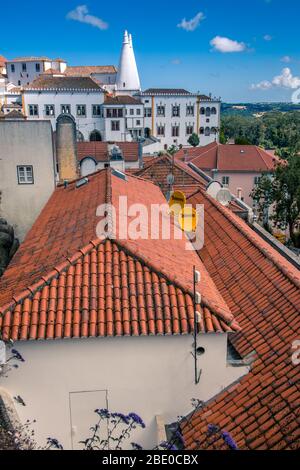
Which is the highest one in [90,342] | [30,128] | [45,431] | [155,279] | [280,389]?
[30,128]

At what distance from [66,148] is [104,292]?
20353mm

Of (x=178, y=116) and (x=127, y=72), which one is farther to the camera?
(x=127, y=72)

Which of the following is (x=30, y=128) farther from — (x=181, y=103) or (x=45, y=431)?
(x=181, y=103)

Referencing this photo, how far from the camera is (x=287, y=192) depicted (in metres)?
30.5

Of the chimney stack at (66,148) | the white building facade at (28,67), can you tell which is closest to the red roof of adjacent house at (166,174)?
the chimney stack at (66,148)

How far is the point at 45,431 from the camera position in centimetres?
782

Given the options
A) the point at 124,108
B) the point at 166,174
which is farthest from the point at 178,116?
the point at 166,174

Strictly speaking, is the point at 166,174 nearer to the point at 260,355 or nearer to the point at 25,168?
the point at 25,168

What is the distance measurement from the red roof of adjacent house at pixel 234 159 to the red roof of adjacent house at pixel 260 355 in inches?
1485

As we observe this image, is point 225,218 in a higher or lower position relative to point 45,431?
higher

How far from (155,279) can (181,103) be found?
236 ft

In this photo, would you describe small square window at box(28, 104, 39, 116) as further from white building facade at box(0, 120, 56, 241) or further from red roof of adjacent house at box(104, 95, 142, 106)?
white building facade at box(0, 120, 56, 241)
